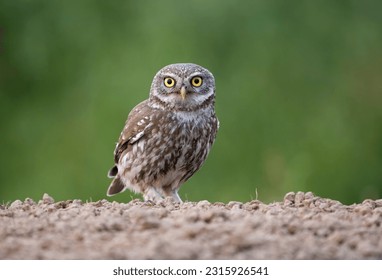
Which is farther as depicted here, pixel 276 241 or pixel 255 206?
pixel 255 206

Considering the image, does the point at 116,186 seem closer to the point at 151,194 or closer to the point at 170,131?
the point at 151,194

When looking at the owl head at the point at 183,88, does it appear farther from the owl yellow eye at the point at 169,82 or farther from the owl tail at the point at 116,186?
the owl tail at the point at 116,186

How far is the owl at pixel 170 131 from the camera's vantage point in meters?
6.72

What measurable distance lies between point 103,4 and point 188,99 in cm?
646

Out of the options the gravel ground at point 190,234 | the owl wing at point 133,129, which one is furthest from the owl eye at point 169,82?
the gravel ground at point 190,234

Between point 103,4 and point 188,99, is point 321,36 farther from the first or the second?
point 188,99

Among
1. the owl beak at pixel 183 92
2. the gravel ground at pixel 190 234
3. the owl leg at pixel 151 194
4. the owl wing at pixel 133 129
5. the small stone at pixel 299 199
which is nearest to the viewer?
the gravel ground at pixel 190 234

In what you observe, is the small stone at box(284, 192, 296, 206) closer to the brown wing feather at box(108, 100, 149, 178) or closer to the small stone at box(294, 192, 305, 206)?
the small stone at box(294, 192, 305, 206)

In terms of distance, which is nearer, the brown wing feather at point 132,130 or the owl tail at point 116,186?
the brown wing feather at point 132,130

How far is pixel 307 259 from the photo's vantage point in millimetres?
3920

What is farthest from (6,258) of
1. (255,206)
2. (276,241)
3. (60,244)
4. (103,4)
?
(103,4)
